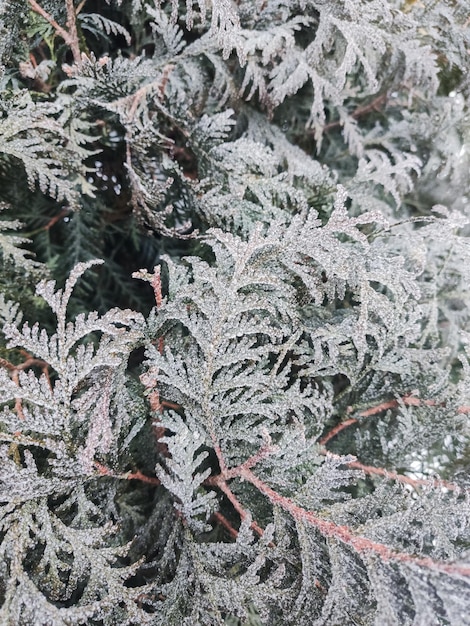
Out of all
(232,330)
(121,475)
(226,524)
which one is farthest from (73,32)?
(226,524)

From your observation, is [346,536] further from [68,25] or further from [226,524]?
[68,25]

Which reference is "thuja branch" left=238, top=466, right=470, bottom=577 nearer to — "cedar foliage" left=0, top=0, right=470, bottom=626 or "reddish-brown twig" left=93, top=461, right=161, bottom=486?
"cedar foliage" left=0, top=0, right=470, bottom=626

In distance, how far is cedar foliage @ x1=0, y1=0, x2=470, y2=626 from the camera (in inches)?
24.6

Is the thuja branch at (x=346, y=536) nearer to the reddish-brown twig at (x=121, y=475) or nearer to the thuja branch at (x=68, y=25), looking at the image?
the reddish-brown twig at (x=121, y=475)

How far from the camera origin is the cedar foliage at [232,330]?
0.62m

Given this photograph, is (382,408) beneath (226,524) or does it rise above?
above

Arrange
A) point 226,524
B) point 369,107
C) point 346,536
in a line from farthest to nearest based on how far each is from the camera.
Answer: point 369,107 → point 226,524 → point 346,536

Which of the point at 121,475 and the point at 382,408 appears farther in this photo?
the point at 382,408

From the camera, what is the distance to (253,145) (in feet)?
2.85

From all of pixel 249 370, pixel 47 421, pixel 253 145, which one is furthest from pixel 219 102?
pixel 47 421

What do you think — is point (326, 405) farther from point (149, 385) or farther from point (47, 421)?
point (47, 421)

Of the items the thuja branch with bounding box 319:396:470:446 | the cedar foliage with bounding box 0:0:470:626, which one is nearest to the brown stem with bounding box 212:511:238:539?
the cedar foliage with bounding box 0:0:470:626

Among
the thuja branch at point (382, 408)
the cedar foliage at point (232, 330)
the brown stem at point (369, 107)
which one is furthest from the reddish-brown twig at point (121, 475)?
the brown stem at point (369, 107)

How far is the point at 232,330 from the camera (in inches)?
26.3
